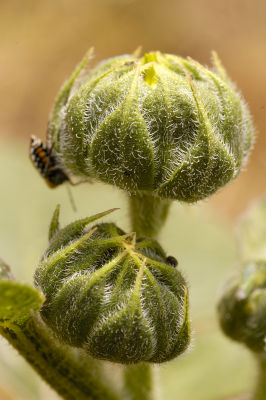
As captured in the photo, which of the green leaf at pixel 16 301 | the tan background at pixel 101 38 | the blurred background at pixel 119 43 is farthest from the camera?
the tan background at pixel 101 38

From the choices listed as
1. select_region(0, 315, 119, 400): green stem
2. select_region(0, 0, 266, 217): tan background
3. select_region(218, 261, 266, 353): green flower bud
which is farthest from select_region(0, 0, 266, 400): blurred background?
select_region(0, 315, 119, 400): green stem

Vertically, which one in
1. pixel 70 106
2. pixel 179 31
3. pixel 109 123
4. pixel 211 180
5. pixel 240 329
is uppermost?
pixel 179 31

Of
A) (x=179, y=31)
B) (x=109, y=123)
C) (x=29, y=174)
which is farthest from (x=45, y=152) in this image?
(x=179, y=31)

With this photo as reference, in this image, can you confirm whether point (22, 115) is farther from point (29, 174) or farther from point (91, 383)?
point (91, 383)

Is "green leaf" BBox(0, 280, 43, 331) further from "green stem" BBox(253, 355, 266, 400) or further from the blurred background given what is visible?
the blurred background

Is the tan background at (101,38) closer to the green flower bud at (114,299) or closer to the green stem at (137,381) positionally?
the green stem at (137,381)

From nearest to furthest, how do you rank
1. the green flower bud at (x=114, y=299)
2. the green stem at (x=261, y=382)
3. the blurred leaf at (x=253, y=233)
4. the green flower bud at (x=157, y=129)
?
the green flower bud at (x=114, y=299) < the green flower bud at (x=157, y=129) < the green stem at (x=261, y=382) < the blurred leaf at (x=253, y=233)

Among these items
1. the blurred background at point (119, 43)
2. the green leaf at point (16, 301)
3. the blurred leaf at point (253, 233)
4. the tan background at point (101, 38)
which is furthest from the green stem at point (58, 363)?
the tan background at point (101, 38)
